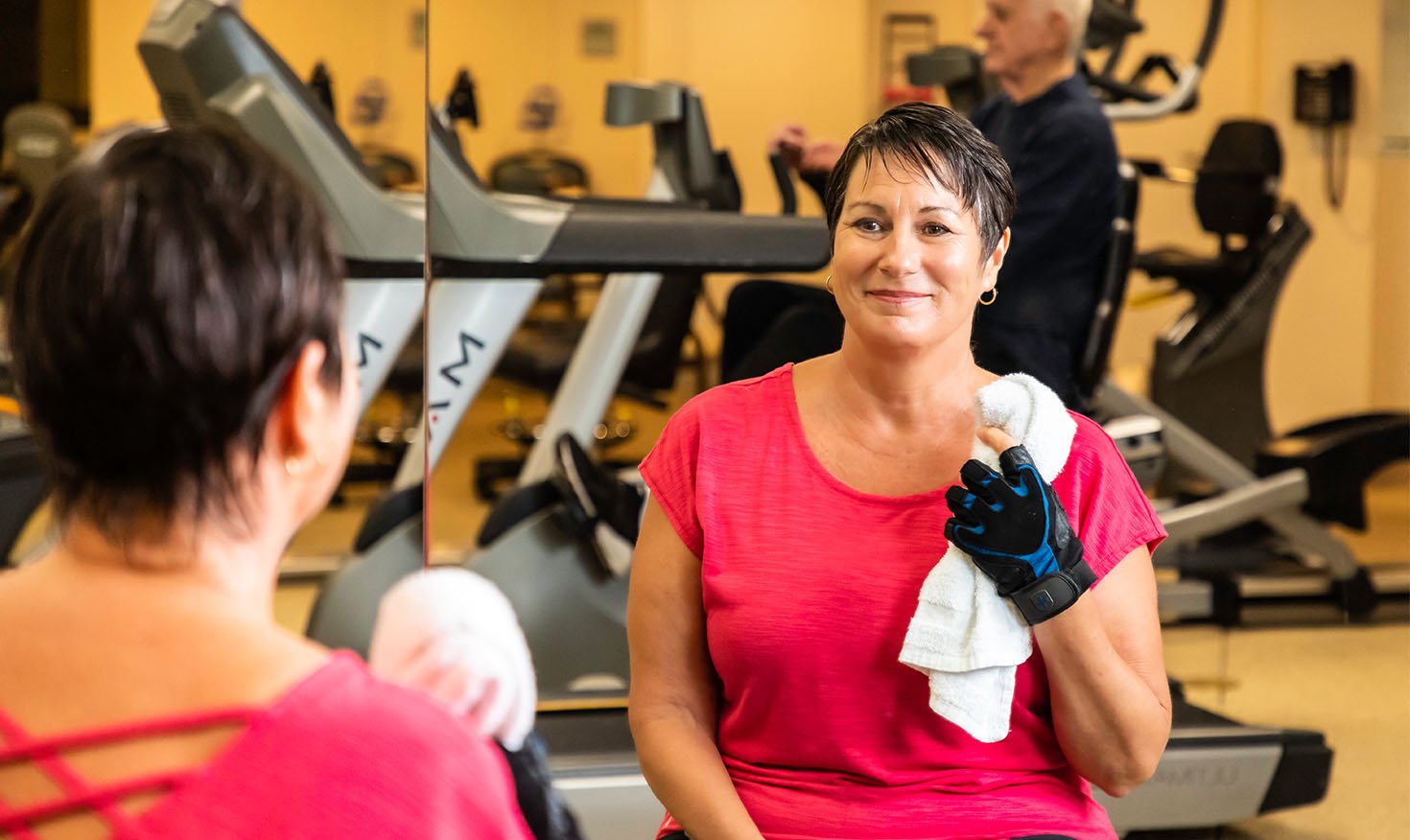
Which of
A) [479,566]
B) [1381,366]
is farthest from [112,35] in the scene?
[1381,366]

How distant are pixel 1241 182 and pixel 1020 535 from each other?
12.3ft

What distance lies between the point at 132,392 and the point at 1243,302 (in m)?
4.30

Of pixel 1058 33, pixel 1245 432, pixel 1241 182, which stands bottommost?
pixel 1245 432

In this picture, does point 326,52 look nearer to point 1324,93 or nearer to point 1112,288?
point 1324,93

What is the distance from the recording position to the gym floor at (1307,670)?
2.73 m

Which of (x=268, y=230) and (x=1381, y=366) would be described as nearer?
(x=268, y=230)

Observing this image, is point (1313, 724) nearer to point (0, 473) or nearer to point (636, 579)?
point (636, 579)

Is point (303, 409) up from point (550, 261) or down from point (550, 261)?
up

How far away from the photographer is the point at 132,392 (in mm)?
655

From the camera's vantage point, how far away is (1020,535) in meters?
1.19

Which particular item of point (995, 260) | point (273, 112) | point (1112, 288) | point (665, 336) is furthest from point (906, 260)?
point (665, 336)

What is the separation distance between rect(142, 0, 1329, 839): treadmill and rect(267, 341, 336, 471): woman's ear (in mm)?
1636

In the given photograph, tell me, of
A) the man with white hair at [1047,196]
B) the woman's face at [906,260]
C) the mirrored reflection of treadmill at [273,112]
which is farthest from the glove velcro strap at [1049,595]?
the mirrored reflection of treadmill at [273,112]

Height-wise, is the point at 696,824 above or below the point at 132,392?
below
